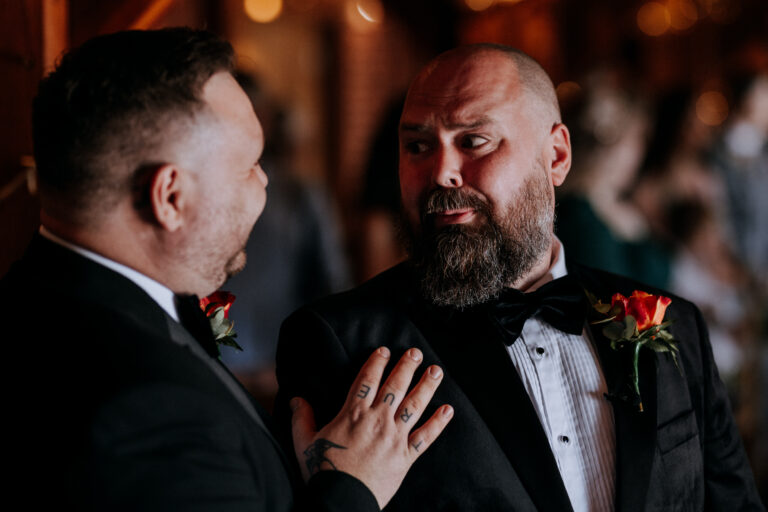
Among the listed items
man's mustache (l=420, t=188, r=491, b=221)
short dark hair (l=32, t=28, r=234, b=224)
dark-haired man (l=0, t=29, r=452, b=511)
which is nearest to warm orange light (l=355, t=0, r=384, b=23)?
man's mustache (l=420, t=188, r=491, b=221)

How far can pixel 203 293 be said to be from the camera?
5.24 feet

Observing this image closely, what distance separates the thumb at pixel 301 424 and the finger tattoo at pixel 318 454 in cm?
3

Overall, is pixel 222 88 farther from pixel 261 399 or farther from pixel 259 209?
pixel 261 399

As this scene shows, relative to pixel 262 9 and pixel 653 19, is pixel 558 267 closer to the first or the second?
pixel 653 19

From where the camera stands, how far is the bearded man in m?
1.76

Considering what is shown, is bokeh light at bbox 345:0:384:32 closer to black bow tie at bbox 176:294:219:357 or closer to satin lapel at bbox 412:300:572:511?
satin lapel at bbox 412:300:572:511

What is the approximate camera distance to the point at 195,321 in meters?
A: 1.61

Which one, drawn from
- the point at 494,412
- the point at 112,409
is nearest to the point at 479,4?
the point at 494,412

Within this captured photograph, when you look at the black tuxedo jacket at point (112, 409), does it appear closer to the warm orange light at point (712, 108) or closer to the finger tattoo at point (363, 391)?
the finger tattoo at point (363, 391)

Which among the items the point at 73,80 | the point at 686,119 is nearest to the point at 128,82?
the point at 73,80

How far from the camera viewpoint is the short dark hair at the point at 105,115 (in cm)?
139

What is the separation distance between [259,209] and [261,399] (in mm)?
2378

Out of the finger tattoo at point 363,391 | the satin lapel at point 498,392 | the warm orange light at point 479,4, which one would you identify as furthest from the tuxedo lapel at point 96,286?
the warm orange light at point 479,4

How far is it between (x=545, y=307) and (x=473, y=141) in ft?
1.52
